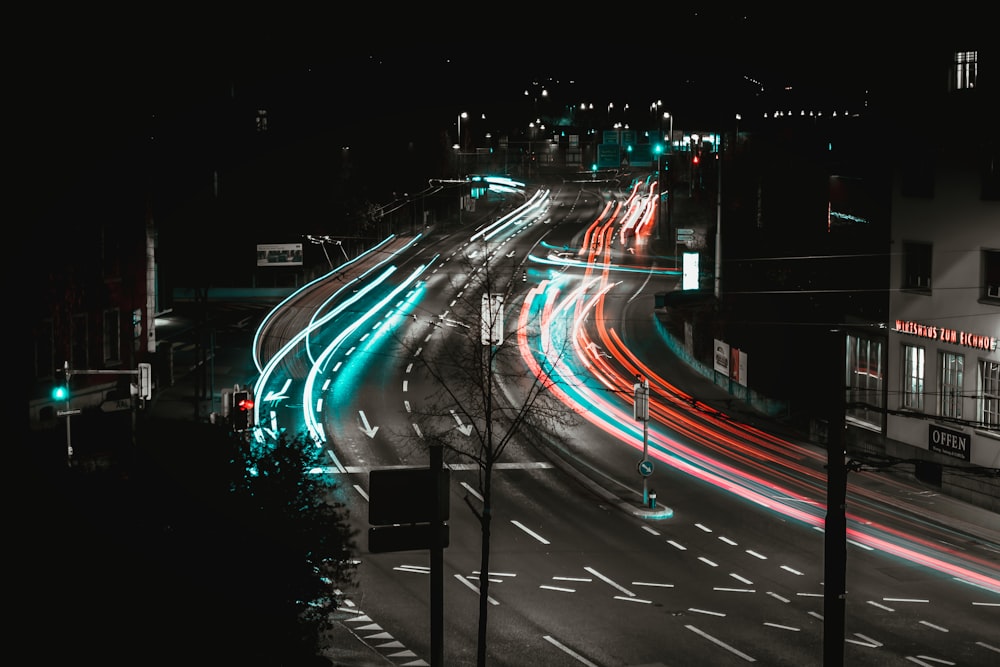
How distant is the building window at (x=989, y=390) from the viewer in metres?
37.4

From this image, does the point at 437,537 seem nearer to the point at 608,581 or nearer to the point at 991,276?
the point at 608,581

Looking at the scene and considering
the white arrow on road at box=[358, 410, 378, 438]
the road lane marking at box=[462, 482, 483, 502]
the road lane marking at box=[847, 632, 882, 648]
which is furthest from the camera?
the white arrow on road at box=[358, 410, 378, 438]

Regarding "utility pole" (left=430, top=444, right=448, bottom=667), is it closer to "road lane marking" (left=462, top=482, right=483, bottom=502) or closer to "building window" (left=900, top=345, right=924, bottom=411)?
"road lane marking" (left=462, top=482, right=483, bottom=502)

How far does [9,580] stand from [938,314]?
3515 centimetres

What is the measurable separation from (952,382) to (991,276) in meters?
4.00

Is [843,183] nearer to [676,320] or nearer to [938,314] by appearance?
[938,314]

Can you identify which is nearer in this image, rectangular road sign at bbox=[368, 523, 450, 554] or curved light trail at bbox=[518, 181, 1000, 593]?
rectangular road sign at bbox=[368, 523, 450, 554]

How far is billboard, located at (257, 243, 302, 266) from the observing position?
187ft

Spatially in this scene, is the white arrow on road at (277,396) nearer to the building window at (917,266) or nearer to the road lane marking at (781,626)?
the building window at (917,266)

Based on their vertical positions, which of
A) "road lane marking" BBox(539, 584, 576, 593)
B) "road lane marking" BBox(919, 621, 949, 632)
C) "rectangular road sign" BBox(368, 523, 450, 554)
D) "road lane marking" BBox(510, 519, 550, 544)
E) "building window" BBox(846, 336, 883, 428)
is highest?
"rectangular road sign" BBox(368, 523, 450, 554)

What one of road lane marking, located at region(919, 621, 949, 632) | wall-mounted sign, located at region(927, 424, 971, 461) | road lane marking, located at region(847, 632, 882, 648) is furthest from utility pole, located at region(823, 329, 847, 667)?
wall-mounted sign, located at region(927, 424, 971, 461)

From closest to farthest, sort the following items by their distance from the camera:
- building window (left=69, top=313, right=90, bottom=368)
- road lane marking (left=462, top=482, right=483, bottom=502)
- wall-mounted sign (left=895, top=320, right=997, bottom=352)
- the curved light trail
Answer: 1. the curved light trail
2. road lane marking (left=462, top=482, right=483, bottom=502)
3. wall-mounted sign (left=895, top=320, right=997, bottom=352)
4. building window (left=69, top=313, right=90, bottom=368)

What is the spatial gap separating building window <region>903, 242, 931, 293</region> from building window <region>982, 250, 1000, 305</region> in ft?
9.09

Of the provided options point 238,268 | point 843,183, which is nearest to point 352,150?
point 238,268
